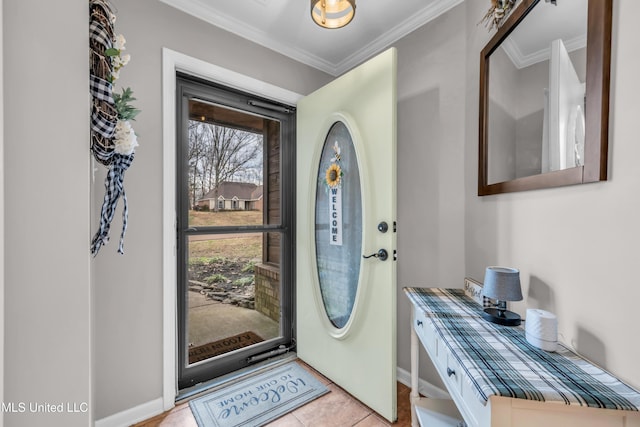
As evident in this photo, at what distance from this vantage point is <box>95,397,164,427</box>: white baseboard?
1543 mm

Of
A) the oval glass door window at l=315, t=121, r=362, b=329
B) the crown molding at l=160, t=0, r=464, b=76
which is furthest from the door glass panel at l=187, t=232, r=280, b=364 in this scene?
the crown molding at l=160, t=0, r=464, b=76

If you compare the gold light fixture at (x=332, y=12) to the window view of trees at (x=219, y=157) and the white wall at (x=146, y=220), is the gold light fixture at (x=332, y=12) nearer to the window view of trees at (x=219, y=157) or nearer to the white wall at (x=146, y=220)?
the white wall at (x=146, y=220)

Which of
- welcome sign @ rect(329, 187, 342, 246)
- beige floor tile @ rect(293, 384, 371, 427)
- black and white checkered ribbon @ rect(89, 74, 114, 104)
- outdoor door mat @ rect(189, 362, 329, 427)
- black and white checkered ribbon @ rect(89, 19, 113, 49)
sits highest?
black and white checkered ribbon @ rect(89, 19, 113, 49)

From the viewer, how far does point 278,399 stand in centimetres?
180

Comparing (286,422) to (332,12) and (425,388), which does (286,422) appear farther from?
(332,12)

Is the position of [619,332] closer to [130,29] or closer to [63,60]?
[63,60]

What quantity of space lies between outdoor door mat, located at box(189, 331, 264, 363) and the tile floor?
1.01ft

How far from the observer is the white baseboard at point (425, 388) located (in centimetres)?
174

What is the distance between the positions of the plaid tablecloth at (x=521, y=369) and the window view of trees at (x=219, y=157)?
5.53 ft

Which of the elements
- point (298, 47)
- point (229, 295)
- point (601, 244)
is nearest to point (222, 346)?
point (229, 295)

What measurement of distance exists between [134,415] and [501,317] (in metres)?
1.97

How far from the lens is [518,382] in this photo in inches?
28.2

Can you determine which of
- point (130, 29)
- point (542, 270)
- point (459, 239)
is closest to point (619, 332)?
point (542, 270)

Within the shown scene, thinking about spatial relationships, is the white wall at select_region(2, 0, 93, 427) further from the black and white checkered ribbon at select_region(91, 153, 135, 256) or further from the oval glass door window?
the oval glass door window
